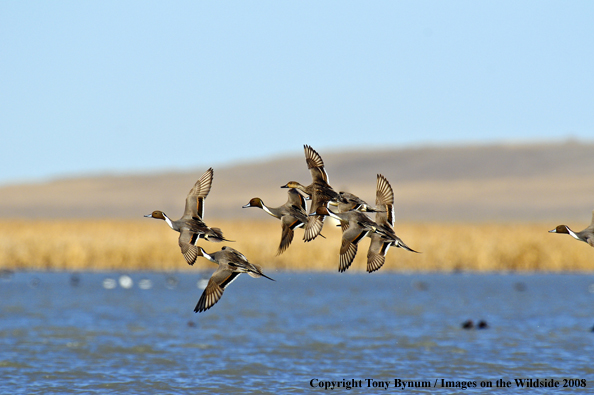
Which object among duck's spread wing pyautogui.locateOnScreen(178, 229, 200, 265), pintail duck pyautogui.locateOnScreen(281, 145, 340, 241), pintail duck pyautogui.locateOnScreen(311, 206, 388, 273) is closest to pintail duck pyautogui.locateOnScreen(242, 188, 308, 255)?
pintail duck pyautogui.locateOnScreen(281, 145, 340, 241)

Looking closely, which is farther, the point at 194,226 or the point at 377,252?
the point at 377,252

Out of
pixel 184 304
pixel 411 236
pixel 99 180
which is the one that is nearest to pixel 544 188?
pixel 99 180

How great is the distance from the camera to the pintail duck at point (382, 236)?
884cm

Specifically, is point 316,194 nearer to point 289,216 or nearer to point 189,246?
point 289,216

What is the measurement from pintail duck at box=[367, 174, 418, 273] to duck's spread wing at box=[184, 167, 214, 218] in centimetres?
166

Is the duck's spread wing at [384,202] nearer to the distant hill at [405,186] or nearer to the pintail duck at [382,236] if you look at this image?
the pintail duck at [382,236]

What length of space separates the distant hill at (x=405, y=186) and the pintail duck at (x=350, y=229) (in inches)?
3938

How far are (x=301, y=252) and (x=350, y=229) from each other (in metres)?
33.6

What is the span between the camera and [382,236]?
29.4 feet

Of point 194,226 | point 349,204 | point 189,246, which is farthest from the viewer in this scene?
point 349,204

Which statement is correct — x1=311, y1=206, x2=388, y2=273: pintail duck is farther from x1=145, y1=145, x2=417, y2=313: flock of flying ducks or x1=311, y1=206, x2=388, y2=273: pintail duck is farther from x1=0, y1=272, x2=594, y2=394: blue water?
x1=0, y1=272, x2=594, y2=394: blue water

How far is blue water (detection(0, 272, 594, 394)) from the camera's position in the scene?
20.3m

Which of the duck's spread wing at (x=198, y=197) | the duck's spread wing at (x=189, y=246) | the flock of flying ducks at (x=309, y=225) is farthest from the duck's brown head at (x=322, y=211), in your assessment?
the duck's spread wing at (x=189, y=246)

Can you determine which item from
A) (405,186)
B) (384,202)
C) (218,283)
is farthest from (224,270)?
(405,186)
